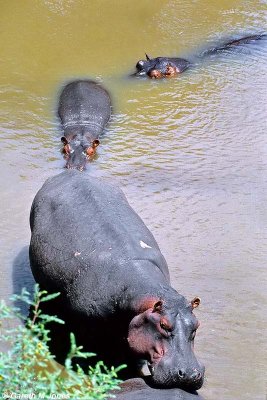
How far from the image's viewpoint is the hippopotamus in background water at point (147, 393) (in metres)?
4.69

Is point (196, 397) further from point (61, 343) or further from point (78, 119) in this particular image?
point (78, 119)

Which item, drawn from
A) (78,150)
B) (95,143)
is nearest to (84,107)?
(95,143)

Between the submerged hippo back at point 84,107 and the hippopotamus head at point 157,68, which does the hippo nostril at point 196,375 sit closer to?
the submerged hippo back at point 84,107

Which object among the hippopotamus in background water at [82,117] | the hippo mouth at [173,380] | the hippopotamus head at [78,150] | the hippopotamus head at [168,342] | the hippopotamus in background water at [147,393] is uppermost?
the hippopotamus in background water at [82,117]

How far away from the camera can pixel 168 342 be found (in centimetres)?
484

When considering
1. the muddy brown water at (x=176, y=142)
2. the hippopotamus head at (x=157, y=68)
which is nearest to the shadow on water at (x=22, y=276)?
the muddy brown water at (x=176, y=142)

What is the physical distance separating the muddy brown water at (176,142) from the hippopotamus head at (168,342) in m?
0.76

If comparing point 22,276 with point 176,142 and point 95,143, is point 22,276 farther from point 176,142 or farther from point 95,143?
point 176,142

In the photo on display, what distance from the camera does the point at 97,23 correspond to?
1288 cm

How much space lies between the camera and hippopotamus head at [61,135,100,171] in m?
8.55

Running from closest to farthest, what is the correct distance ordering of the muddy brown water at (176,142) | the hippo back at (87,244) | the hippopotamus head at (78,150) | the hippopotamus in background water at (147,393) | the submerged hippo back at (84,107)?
the hippopotamus in background water at (147,393) < the hippo back at (87,244) < the muddy brown water at (176,142) < the hippopotamus head at (78,150) < the submerged hippo back at (84,107)

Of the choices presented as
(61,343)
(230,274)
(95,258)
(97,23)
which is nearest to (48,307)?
(61,343)

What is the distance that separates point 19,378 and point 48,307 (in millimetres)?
2498

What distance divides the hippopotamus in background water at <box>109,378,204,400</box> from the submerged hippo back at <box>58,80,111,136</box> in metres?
4.79
